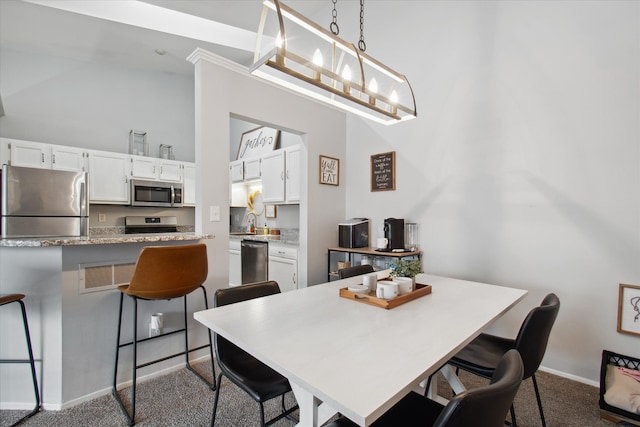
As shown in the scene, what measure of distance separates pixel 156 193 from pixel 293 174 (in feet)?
8.09

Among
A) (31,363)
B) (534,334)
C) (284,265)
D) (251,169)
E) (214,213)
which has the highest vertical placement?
(251,169)

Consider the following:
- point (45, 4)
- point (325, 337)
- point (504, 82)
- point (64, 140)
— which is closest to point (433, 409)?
point (325, 337)

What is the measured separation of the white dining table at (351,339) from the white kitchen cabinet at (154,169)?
4109 millimetres

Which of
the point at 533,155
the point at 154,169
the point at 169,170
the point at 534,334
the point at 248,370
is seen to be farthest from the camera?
the point at 169,170

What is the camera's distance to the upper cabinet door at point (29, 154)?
3698 millimetres

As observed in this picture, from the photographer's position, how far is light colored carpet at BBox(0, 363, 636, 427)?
1.78 m

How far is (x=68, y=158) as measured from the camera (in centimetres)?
407

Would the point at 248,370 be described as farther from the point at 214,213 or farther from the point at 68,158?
the point at 68,158

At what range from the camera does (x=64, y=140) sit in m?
4.29

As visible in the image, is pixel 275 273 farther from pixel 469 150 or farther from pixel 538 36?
pixel 538 36

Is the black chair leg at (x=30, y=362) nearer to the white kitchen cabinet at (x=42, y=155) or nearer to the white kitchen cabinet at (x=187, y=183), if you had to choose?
the white kitchen cabinet at (x=42, y=155)

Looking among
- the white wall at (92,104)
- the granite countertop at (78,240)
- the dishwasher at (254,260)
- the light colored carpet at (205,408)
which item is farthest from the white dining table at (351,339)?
the white wall at (92,104)

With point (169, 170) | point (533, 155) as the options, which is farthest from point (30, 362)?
point (533, 155)

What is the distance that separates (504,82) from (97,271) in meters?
3.50
